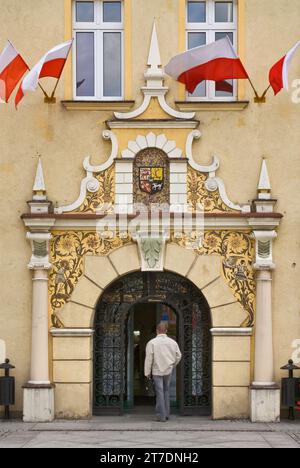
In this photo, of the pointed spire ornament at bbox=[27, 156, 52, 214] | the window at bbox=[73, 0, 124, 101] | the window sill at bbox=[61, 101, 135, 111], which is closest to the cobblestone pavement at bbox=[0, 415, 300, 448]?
the pointed spire ornament at bbox=[27, 156, 52, 214]

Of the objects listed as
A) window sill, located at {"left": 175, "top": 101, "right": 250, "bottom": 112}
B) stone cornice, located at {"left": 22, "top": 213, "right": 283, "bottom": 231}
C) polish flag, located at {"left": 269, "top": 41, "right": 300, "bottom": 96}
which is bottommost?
stone cornice, located at {"left": 22, "top": 213, "right": 283, "bottom": 231}

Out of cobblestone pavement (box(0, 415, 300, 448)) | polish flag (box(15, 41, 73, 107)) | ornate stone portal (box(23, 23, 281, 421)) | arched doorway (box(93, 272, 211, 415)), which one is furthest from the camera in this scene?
arched doorway (box(93, 272, 211, 415))

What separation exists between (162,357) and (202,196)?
106 inches

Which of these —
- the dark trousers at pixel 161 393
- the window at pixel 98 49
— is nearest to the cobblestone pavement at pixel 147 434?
the dark trousers at pixel 161 393

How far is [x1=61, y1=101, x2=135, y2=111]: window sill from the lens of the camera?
60.3 feet

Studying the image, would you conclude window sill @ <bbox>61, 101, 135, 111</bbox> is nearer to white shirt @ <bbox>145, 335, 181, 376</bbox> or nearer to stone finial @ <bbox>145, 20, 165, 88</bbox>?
stone finial @ <bbox>145, 20, 165, 88</bbox>

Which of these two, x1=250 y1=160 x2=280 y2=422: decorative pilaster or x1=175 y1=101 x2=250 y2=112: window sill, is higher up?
x1=175 y1=101 x2=250 y2=112: window sill

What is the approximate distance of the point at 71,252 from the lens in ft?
60.1

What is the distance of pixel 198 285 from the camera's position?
18.3m

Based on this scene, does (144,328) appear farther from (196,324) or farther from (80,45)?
(80,45)

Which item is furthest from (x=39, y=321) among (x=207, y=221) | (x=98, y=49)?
(x=98, y=49)

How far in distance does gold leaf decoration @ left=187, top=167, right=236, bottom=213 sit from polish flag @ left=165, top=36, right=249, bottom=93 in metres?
1.54

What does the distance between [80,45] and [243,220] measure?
13.1 ft

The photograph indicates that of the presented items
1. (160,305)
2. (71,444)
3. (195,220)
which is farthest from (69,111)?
(71,444)
